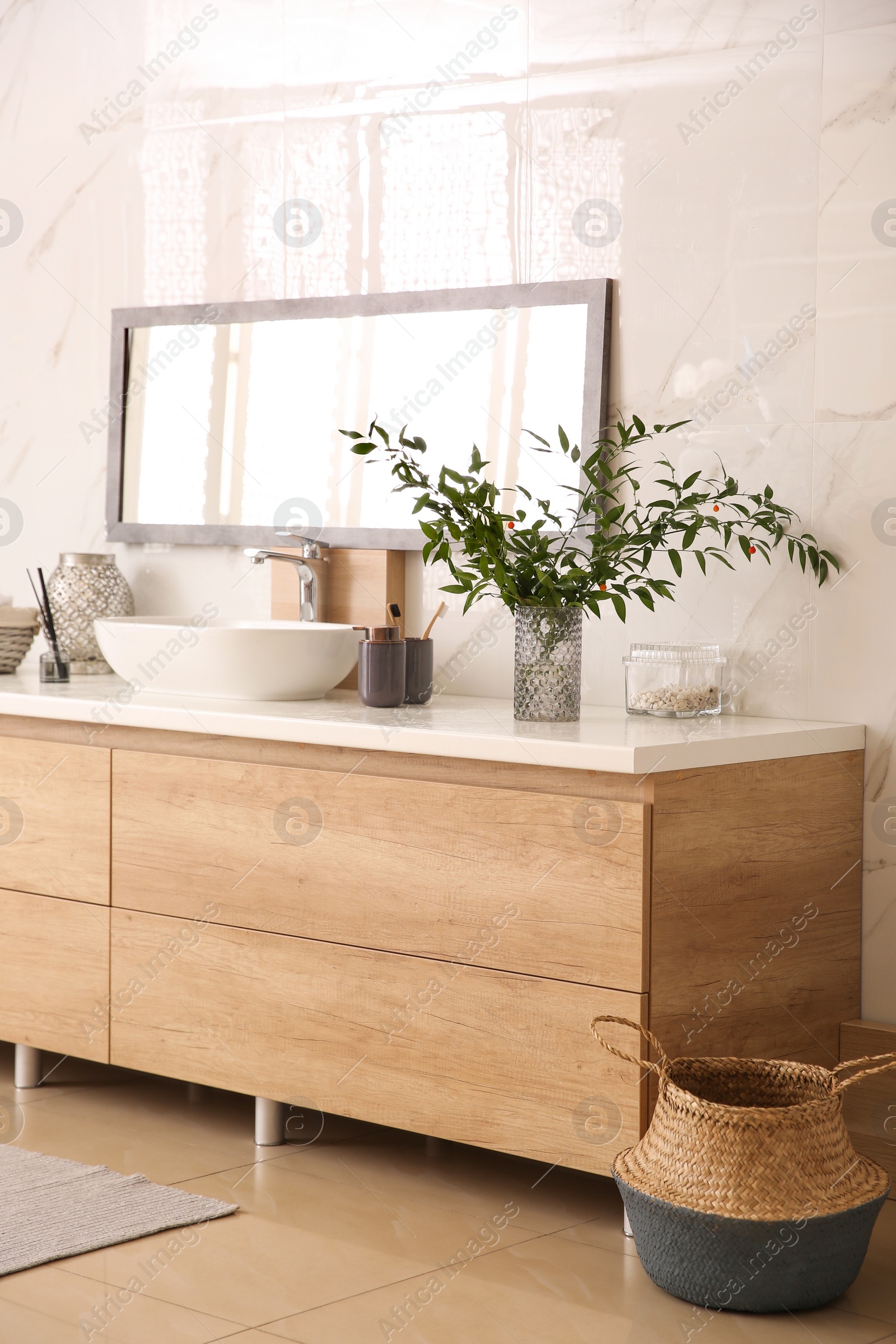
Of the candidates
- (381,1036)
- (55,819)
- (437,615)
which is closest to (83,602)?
(55,819)

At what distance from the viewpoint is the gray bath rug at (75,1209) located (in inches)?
82.7

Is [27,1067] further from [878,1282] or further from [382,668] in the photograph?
[878,1282]

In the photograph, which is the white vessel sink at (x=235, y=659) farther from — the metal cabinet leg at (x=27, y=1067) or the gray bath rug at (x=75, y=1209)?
the gray bath rug at (x=75, y=1209)

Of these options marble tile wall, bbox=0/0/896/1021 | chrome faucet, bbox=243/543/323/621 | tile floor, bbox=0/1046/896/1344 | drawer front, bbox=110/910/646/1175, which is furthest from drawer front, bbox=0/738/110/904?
marble tile wall, bbox=0/0/896/1021

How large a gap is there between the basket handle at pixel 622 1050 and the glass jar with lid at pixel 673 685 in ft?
1.91

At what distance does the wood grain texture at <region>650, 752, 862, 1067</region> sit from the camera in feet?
6.91

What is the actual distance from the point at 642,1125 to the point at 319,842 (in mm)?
653

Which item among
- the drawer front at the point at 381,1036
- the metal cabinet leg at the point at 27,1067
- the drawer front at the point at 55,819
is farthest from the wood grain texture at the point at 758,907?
the metal cabinet leg at the point at 27,1067

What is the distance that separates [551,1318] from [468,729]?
83cm

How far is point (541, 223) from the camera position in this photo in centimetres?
282

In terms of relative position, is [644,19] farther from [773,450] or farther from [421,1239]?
[421,1239]

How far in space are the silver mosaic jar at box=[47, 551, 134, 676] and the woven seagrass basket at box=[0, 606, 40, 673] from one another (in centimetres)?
9

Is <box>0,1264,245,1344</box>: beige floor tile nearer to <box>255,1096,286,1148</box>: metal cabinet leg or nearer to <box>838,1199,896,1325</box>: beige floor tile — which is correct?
<box>255,1096,286,1148</box>: metal cabinet leg

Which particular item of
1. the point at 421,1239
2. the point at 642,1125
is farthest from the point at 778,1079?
the point at 421,1239
